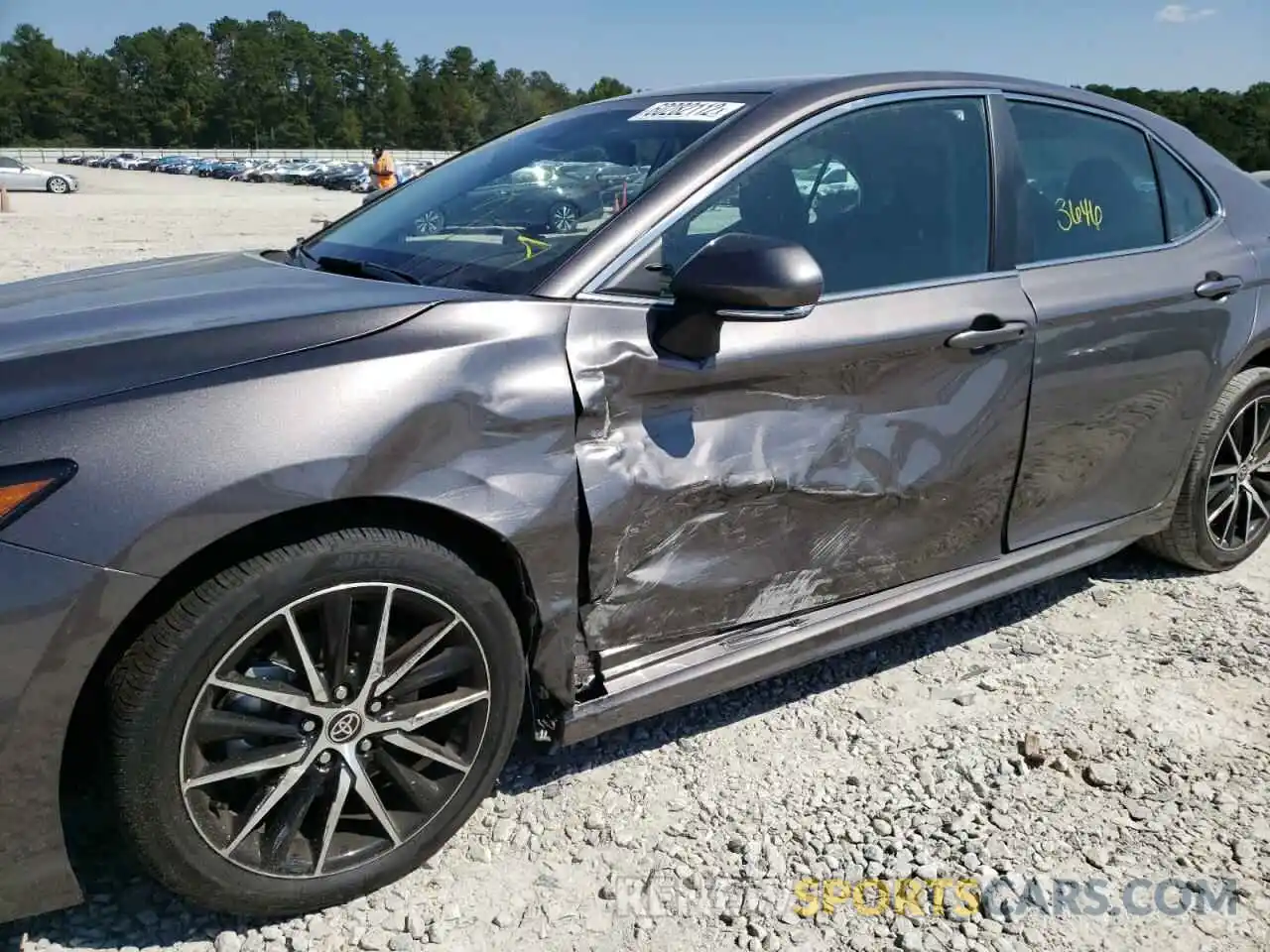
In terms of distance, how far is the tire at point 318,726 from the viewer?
73.2 inches

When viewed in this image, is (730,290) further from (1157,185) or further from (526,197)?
(1157,185)

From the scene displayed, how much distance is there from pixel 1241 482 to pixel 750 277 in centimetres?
269

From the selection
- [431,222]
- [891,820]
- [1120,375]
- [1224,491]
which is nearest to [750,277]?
[431,222]

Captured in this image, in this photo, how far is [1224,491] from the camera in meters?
3.86

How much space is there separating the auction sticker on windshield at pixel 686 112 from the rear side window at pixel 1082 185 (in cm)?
95

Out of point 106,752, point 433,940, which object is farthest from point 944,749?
point 106,752

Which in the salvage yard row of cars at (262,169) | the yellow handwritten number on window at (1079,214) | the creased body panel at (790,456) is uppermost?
the salvage yard row of cars at (262,169)

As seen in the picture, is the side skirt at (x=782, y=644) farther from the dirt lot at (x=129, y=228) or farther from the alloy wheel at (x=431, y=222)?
the dirt lot at (x=129, y=228)

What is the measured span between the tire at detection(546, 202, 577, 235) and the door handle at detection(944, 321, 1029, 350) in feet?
3.33

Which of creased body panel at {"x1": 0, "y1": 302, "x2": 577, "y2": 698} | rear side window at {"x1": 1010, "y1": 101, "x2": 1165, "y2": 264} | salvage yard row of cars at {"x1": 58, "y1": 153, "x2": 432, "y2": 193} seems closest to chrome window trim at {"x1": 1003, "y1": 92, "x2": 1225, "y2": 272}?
rear side window at {"x1": 1010, "y1": 101, "x2": 1165, "y2": 264}

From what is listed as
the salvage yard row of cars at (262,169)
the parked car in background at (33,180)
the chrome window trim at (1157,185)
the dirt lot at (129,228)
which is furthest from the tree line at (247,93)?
the chrome window trim at (1157,185)

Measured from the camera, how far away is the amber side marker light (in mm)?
1687

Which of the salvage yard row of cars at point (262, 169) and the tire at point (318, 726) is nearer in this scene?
the tire at point (318, 726)

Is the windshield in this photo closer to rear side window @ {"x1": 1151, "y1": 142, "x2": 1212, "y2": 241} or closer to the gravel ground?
the gravel ground
